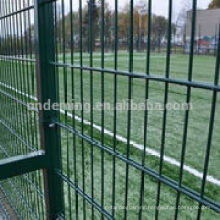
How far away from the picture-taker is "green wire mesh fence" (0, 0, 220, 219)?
97cm

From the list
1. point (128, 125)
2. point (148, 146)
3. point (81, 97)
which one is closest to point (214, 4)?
point (128, 125)

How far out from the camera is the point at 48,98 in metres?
1.68

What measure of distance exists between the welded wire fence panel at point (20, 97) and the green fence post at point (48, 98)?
5.8 inches

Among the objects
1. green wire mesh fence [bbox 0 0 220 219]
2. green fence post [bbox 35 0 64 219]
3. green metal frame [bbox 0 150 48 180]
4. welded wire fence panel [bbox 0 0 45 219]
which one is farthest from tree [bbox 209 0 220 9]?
green metal frame [bbox 0 150 48 180]

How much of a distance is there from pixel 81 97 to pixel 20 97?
815mm

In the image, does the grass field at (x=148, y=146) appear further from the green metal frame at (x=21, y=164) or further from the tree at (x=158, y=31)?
the green metal frame at (x=21, y=164)

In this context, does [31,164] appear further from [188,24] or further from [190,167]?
[190,167]

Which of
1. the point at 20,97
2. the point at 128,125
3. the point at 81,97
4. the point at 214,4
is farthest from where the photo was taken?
the point at 20,97

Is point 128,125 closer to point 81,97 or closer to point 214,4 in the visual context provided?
point 81,97

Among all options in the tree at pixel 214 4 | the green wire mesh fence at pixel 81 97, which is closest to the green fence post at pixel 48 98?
the green wire mesh fence at pixel 81 97

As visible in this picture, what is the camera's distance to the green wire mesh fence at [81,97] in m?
0.97

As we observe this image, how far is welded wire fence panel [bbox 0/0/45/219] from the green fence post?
0.48 feet

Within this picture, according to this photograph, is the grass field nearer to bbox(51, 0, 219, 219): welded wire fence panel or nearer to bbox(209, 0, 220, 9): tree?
bbox(51, 0, 219, 219): welded wire fence panel

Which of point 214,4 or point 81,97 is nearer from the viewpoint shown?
point 214,4
